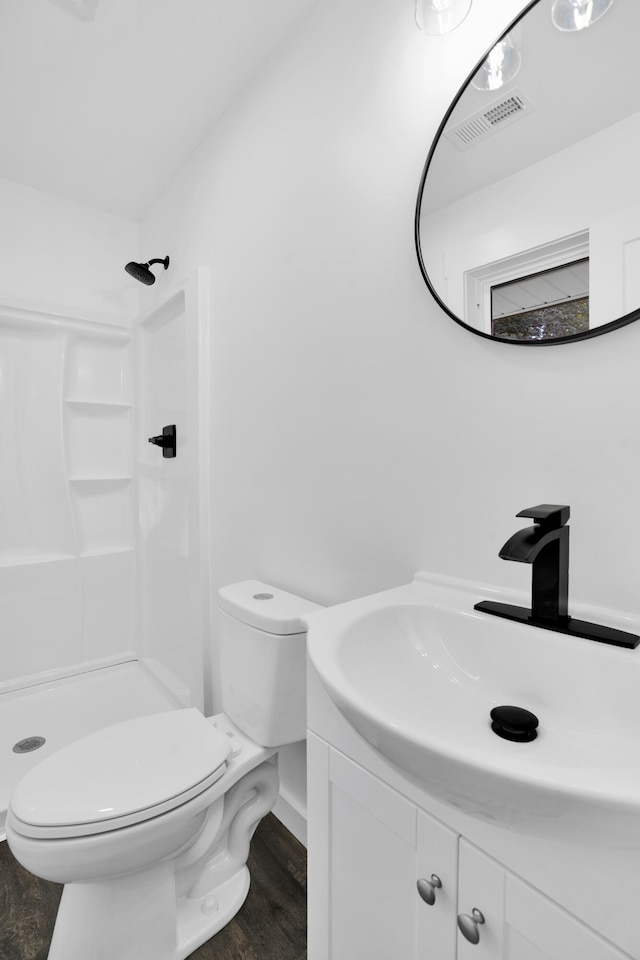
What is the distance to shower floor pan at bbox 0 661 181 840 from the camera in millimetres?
1831

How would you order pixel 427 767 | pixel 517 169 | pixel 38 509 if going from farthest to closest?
pixel 38 509 → pixel 517 169 → pixel 427 767

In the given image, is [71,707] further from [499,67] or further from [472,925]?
[499,67]

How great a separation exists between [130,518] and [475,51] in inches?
91.6

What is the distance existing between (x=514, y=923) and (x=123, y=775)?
858mm

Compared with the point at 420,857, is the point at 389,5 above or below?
above

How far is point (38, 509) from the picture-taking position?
225cm

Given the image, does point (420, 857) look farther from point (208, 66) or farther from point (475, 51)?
point (208, 66)

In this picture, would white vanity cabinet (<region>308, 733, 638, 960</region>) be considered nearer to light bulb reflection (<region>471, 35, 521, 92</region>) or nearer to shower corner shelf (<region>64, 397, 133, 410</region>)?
light bulb reflection (<region>471, 35, 521, 92</region>)

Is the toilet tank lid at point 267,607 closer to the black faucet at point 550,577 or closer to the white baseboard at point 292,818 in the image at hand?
the black faucet at point 550,577

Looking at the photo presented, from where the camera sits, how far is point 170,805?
1.00 m

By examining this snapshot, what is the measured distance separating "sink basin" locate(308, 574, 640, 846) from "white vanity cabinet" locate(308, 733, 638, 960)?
0.13 metres

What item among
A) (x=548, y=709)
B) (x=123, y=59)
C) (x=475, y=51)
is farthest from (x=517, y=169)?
(x=123, y=59)

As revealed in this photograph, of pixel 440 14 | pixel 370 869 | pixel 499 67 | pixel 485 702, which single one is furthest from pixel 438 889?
pixel 440 14

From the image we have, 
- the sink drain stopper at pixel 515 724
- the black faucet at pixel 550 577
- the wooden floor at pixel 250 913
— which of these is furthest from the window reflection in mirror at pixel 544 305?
the wooden floor at pixel 250 913
